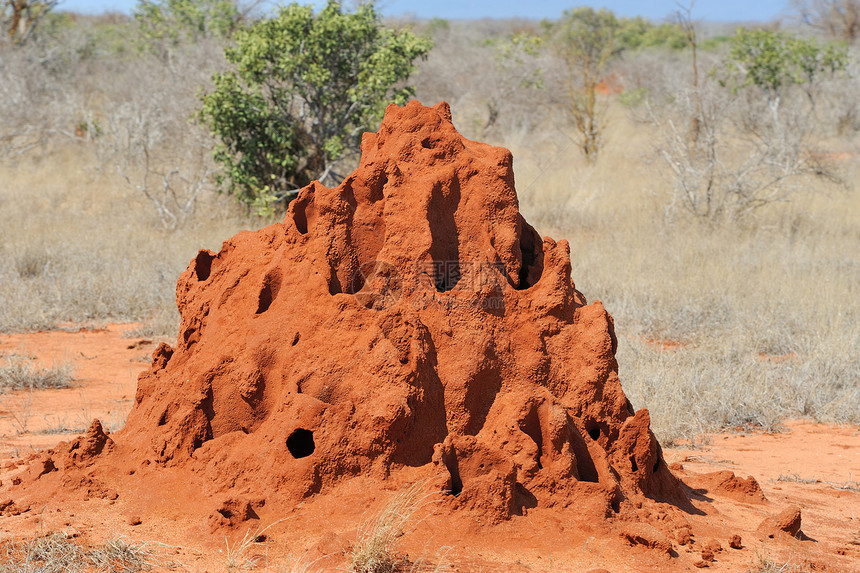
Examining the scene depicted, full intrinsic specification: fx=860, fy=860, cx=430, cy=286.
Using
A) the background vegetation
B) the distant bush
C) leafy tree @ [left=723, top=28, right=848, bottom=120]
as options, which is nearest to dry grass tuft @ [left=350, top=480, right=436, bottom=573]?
the background vegetation

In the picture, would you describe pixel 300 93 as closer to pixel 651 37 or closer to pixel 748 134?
pixel 748 134

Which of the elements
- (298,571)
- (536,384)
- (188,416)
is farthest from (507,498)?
(188,416)

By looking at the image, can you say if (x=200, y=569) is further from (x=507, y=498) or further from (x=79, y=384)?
(x=79, y=384)

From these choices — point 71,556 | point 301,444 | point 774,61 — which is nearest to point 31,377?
point 301,444

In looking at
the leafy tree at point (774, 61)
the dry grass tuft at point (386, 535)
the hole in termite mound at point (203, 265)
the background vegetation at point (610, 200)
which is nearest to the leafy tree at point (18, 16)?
the background vegetation at point (610, 200)

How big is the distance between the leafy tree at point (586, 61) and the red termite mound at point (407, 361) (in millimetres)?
14032

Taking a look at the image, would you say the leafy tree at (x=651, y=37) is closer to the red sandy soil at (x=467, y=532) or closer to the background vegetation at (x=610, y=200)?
the background vegetation at (x=610, y=200)

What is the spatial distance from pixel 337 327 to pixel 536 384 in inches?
33.1

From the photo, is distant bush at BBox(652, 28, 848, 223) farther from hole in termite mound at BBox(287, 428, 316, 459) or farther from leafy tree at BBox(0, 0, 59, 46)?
leafy tree at BBox(0, 0, 59, 46)

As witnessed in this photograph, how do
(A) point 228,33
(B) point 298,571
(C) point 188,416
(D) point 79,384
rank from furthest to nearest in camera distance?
(A) point 228,33, (D) point 79,384, (C) point 188,416, (B) point 298,571

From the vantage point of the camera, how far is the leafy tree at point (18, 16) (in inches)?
794

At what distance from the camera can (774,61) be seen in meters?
17.9

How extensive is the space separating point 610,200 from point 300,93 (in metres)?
5.31

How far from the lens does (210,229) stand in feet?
36.8
